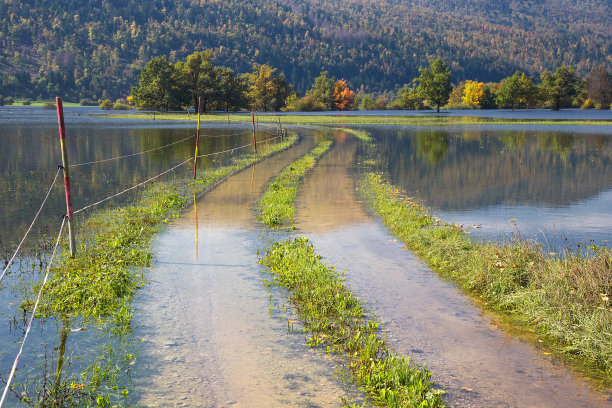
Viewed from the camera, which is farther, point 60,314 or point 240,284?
point 240,284

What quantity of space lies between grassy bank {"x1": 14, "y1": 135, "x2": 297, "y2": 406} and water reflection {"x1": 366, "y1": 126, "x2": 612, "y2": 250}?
871 centimetres

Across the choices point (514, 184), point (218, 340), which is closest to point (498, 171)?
point (514, 184)

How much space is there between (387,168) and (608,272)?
69.2ft

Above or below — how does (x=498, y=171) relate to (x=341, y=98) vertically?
below

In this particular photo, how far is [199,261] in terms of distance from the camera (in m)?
12.2

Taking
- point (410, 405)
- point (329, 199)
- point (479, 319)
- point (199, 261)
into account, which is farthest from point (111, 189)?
point (410, 405)

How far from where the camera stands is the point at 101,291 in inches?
383

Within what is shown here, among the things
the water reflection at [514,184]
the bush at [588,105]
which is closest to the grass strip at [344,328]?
the water reflection at [514,184]

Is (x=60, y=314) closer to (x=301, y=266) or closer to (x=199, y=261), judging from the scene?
(x=199, y=261)

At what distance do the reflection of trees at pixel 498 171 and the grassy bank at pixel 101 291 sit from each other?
10.0 metres

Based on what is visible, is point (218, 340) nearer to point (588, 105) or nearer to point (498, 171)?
point (498, 171)

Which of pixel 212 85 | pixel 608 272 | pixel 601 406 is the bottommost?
pixel 601 406

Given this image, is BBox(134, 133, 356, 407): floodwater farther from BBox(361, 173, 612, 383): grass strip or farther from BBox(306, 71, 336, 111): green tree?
BBox(306, 71, 336, 111): green tree

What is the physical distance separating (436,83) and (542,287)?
134252mm
